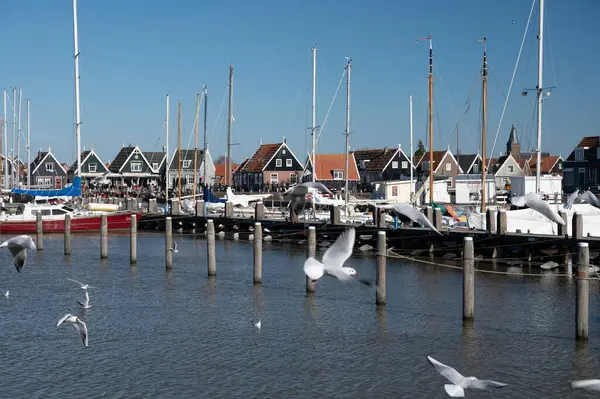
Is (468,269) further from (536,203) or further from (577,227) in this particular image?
(577,227)

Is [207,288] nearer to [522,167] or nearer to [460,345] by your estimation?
[460,345]

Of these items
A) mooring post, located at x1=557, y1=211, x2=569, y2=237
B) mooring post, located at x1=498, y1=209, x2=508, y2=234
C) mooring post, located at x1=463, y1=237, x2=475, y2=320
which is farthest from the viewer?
mooring post, located at x1=498, y1=209, x2=508, y2=234

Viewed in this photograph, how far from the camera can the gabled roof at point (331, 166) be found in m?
102

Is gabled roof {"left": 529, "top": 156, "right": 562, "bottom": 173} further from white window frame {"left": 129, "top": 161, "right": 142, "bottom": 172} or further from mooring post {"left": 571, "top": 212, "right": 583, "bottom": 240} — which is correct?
mooring post {"left": 571, "top": 212, "right": 583, "bottom": 240}

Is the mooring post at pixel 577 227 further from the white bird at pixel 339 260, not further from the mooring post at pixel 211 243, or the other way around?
the white bird at pixel 339 260

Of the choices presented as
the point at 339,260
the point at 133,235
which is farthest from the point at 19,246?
the point at 133,235

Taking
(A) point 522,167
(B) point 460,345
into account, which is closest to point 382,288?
(B) point 460,345

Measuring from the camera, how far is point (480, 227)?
1544 inches

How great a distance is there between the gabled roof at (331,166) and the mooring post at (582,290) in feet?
270

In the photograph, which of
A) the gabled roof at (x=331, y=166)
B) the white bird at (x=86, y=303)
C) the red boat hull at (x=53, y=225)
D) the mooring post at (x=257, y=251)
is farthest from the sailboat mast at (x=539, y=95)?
the gabled roof at (x=331, y=166)

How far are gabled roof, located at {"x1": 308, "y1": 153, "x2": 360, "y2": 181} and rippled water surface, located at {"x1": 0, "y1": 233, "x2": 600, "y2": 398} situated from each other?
7011 cm

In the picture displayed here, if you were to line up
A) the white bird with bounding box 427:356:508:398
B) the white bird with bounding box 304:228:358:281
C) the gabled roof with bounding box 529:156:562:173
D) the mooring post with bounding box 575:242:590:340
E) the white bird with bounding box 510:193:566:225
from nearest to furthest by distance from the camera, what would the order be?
the white bird with bounding box 427:356:508:398 → the white bird with bounding box 304:228:358:281 → the mooring post with bounding box 575:242:590:340 → the white bird with bounding box 510:193:566:225 → the gabled roof with bounding box 529:156:562:173

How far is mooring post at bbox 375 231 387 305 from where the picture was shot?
22.8 m

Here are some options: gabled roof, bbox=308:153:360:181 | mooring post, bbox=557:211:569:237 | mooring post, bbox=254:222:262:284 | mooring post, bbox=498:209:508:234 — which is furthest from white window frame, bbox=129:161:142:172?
mooring post, bbox=254:222:262:284
